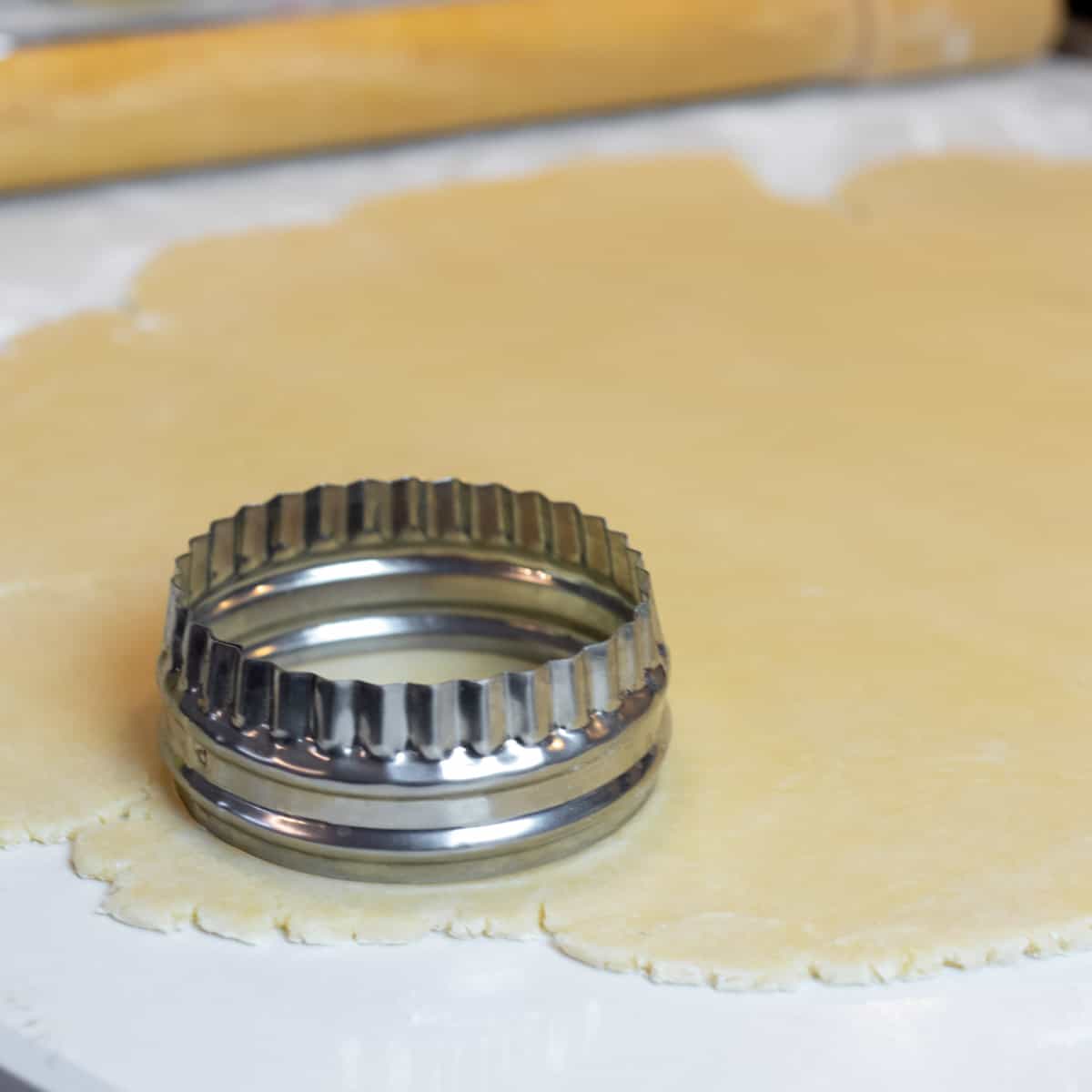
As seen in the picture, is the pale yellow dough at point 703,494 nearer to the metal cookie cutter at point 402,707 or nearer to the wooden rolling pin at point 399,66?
the metal cookie cutter at point 402,707

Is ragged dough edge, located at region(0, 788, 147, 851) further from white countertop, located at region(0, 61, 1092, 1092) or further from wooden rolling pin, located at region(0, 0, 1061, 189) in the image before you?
wooden rolling pin, located at region(0, 0, 1061, 189)

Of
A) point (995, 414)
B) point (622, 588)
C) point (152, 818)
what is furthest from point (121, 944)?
point (995, 414)

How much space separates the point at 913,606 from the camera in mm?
1321

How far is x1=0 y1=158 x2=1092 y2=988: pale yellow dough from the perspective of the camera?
97cm

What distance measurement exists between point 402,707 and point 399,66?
1936mm

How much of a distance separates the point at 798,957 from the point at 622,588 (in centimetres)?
30

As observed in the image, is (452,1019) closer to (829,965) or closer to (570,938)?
(570,938)

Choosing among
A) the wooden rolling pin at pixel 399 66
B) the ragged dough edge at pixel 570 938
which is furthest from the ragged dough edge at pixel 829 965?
A: the wooden rolling pin at pixel 399 66

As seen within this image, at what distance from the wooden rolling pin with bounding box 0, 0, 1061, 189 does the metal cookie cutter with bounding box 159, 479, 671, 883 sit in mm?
1448

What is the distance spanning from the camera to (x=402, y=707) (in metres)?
0.90

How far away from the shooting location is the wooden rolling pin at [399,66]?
7.86ft

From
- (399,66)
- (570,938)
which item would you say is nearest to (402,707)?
(570,938)

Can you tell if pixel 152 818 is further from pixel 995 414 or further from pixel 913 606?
pixel 995 414

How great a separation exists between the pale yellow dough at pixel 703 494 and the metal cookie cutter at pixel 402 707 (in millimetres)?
41
